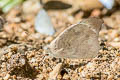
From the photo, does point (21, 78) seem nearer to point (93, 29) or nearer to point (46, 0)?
point (93, 29)

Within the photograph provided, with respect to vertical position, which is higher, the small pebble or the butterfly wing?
the butterfly wing

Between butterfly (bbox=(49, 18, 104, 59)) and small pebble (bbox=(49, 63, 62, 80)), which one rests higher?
butterfly (bbox=(49, 18, 104, 59))

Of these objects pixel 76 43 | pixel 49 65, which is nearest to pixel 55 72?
pixel 49 65

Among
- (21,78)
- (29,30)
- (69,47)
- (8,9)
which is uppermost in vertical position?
(8,9)

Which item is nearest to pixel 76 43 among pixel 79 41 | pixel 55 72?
pixel 79 41

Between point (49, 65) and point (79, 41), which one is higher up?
point (79, 41)

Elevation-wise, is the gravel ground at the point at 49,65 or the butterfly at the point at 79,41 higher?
the butterfly at the point at 79,41

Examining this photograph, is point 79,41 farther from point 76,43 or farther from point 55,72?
point 55,72

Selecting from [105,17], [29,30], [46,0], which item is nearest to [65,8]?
[46,0]

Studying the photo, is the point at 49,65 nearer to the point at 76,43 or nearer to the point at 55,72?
the point at 55,72

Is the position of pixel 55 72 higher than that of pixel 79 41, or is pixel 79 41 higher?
pixel 79 41

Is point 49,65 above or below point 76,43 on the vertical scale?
below
